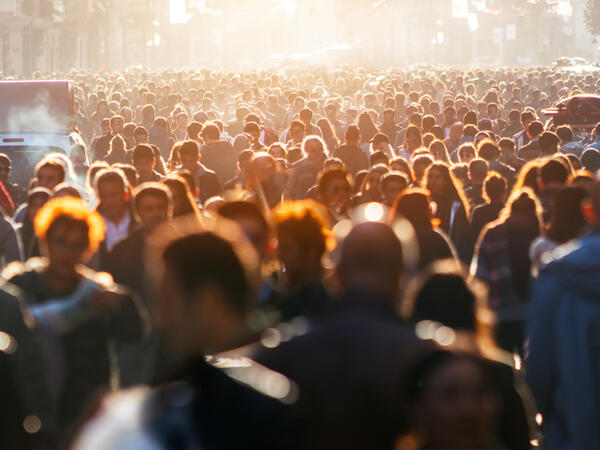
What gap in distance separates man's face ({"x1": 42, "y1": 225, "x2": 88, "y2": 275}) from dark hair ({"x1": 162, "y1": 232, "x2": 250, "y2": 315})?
7.30 ft

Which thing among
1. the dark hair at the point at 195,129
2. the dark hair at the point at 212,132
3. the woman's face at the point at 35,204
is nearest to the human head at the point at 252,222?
the woman's face at the point at 35,204

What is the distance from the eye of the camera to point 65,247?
209 inches

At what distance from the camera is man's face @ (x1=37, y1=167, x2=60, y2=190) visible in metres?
10.1

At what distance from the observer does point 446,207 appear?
9.71m

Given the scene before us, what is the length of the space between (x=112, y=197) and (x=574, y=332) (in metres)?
3.73

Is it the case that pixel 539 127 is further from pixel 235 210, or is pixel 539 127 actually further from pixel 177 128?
pixel 235 210

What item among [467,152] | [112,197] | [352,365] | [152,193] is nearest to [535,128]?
[467,152]

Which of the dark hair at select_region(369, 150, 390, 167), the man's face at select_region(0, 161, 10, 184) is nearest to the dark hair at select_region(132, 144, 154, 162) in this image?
the man's face at select_region(0, 161, 10, 184)

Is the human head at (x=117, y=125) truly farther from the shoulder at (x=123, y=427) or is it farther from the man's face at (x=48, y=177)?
the shoulder at (x=123, y=427)

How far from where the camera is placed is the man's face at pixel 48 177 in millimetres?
10125

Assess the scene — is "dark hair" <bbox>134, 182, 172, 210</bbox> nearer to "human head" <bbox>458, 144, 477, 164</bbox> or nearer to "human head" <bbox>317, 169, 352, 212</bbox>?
"human head" <bbox>317, 169, 352, 212</bbox>

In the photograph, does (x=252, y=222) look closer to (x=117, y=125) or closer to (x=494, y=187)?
(x=494, y=187)

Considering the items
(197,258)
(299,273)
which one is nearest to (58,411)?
(299,273)

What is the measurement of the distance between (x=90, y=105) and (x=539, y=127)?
16.0 m
